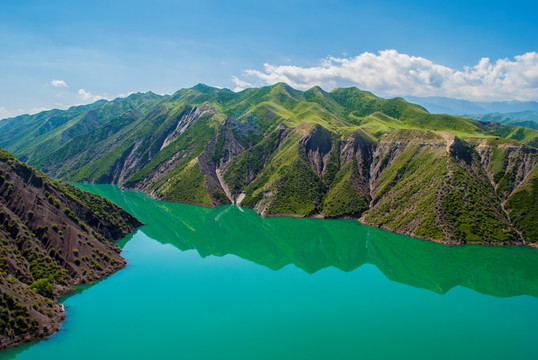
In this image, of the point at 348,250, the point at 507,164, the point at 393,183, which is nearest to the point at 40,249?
the point at 348,250

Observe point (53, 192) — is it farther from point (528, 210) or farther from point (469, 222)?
point (528, 210)

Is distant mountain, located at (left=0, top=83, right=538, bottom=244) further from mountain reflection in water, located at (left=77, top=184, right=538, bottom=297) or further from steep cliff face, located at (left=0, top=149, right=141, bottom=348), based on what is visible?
steep cliff face, located at (left=0, top=149, right=141, bottom=348)

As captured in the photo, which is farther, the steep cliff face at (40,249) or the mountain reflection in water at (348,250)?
the mountain reflection in water at (348,250)

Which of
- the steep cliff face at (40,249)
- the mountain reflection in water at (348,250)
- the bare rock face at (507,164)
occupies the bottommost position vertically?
the mountain reflection in water at (348,250)

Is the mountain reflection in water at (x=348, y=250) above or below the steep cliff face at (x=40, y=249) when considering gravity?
below

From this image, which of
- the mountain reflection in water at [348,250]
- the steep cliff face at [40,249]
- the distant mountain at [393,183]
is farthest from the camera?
the distant mountain at [393,183]

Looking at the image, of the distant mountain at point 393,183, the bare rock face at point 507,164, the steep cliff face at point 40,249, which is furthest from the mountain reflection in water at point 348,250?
the bare rock face at point 507,164

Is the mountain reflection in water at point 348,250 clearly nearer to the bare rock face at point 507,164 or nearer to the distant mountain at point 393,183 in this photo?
the distant mountain at point 393,183

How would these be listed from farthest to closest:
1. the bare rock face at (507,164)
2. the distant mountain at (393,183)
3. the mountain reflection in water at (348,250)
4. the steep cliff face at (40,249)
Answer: the bare rock face at (507,164) → the distant mountain at (393,183) → the mountain reflection in water at (348,250) → the steep cliff face at (40,249)

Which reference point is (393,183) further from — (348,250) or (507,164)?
(348,250)
